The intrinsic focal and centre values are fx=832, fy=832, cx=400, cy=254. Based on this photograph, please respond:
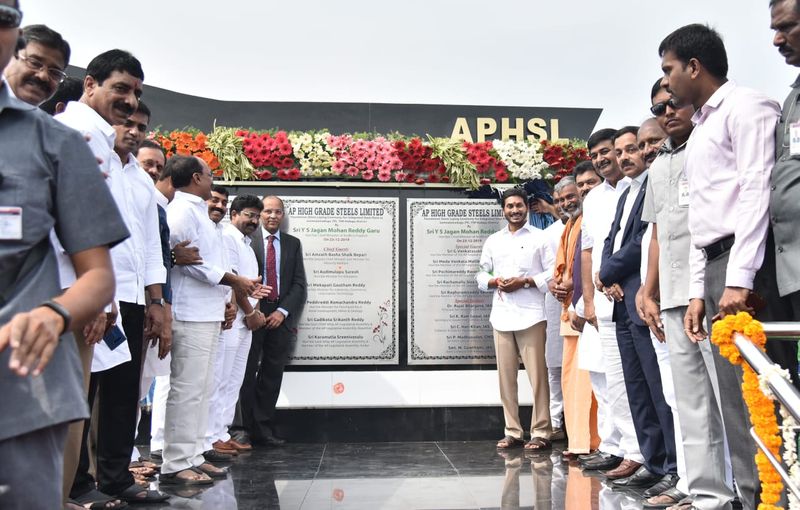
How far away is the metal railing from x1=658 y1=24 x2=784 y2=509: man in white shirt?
716 mm

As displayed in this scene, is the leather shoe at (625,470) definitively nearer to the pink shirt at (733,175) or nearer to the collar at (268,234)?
the pink shirt at (733,175)

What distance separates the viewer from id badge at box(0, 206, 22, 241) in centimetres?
129

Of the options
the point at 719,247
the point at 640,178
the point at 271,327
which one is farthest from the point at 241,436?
the point at 719,247

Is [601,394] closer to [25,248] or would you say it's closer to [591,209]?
[591,209]

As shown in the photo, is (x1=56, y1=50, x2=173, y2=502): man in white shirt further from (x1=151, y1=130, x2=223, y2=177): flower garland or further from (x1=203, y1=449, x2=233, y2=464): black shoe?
(x1=151, y1=130, x2=223, y2=177): flower garland

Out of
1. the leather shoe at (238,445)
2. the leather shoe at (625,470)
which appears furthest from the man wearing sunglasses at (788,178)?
the leather shoe at (238,445)

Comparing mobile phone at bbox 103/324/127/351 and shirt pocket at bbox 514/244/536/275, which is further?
shirt pocket at bbox 514/244/536/275

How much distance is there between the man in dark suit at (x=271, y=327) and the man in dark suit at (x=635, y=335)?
9.02 ft

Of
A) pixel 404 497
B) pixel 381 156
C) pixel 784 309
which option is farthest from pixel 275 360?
pixel 784 309

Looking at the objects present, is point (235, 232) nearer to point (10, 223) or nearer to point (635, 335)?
point (635, 335)

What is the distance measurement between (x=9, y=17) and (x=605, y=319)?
155 inches

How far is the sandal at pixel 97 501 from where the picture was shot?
3598 mm

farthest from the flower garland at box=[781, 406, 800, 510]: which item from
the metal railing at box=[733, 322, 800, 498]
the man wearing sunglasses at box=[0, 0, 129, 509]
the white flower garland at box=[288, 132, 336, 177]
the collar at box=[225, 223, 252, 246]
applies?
the white flower garland at box=[288, 132, 336, 177]

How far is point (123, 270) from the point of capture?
3.49 meters
